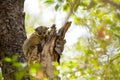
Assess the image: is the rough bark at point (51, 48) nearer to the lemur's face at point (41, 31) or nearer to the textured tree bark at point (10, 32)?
the lemur's face at point (41, 31)

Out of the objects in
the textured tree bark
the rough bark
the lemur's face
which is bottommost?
the rough bark

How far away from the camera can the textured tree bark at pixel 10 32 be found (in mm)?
2309

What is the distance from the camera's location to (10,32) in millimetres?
2393

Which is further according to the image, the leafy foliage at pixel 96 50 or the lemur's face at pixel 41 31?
the lemur's face at pixel 41 31

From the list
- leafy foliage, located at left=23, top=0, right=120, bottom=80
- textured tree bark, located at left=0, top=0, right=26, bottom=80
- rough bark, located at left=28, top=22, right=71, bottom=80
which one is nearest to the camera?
leafy foliage, located at left=23, top=0, right=120, bottom=80

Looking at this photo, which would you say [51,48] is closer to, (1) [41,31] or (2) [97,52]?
(1) [41,31]

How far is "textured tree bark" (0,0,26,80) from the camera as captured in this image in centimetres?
231

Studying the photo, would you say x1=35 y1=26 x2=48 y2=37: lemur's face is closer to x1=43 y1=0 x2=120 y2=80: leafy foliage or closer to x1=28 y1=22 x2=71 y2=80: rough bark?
x1=28 y1=22 x2=71 y2=80: rough bark

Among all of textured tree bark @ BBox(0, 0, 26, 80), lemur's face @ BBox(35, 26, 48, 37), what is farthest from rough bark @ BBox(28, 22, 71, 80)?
textured tree bark @ BBox(0, 0, 26, 80)

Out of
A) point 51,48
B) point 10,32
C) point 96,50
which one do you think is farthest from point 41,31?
point 96,50

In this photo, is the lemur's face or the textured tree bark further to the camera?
the lemur's face

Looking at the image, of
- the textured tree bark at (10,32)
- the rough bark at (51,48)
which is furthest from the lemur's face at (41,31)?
the textured tree bark at (10,32)

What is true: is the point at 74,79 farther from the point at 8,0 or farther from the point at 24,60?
the point at 8,0

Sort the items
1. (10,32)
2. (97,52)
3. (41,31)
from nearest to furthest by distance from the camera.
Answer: (97,52) → (10,32) → (41,31)
